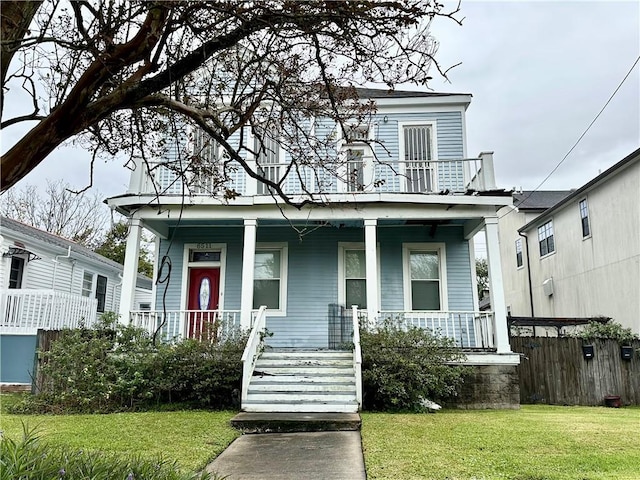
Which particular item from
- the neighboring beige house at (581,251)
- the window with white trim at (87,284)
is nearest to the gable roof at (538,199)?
the neighboring beige house at (581,251)

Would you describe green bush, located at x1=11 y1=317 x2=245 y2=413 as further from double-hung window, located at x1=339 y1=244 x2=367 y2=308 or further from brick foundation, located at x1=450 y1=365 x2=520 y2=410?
brick foundation, located at x1=450 y1=365 x2=520 y2=410

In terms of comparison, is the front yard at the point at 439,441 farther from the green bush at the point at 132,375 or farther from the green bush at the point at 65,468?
the green bush at the point at 65,468

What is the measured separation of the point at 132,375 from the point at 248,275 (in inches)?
116

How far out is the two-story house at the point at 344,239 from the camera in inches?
410

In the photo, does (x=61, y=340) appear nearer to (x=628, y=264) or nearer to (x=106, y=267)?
(x=106, y=267)

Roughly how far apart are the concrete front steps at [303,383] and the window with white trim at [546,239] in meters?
12.4

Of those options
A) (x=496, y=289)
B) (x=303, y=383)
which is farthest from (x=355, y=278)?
(x=303, y=383)

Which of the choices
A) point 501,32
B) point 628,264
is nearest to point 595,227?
point 628,264

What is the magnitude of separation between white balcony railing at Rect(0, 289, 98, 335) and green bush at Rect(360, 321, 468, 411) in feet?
27.1

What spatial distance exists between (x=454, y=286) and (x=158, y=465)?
→ 31.4 feet

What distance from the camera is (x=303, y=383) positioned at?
8562 mm

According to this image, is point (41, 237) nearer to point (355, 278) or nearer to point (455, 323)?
point (355, 278)

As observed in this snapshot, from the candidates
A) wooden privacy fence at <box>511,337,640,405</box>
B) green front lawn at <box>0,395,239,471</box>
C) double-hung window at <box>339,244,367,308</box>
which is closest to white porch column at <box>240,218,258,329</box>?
green front lawn at <box>0,395,239,471</box>

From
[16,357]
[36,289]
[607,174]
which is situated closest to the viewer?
[16,357]
